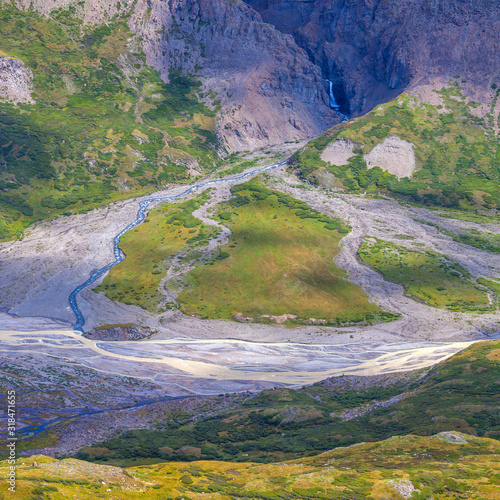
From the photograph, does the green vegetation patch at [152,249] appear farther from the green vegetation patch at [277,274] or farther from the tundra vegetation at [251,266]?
the green vegetation patch at [277,274]

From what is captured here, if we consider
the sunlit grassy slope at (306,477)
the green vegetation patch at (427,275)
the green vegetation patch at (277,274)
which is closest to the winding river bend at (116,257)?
the green vegetation patch at (277,274)

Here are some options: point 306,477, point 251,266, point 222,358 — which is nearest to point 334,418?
point 306,477

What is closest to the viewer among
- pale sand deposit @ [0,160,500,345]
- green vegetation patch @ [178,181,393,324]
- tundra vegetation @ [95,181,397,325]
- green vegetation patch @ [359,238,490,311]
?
pale sand deposit @ [0,160,500,345]

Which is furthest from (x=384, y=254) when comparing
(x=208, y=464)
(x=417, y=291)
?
(x=208, y=464)

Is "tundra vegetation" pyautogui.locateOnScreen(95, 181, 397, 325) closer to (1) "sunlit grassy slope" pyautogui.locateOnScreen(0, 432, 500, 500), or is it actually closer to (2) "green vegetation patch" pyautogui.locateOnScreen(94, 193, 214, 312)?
(2) "green vegetation patch" pyautogui.locateOnScreen(94, 193, 214, 312)

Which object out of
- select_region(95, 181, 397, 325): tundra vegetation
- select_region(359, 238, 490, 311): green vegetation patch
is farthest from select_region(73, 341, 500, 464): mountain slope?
select_region(359, 238, 490, 311): green vegetation patch

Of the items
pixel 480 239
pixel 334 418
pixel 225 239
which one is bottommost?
pixel 334 418

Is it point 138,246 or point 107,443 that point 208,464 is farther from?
point 138,246

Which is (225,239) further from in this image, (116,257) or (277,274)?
(116,257)
